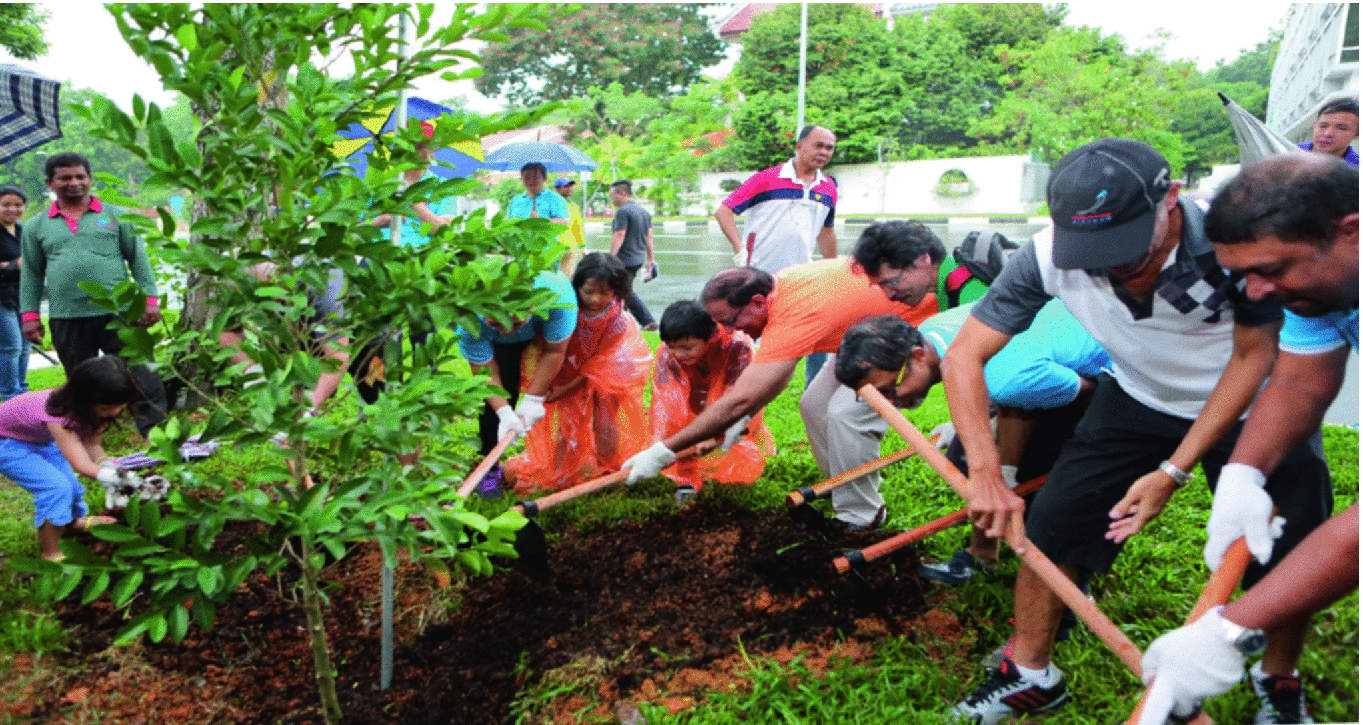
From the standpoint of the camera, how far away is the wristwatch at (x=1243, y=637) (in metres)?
1.61

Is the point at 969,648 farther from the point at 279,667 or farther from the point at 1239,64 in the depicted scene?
the point at 1239,64

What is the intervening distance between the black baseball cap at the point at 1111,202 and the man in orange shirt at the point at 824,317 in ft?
3.68

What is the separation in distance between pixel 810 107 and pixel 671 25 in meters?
5.56

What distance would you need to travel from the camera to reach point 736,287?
10.9ft

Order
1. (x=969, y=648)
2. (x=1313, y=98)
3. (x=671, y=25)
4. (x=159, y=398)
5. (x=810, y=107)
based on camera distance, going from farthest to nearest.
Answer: (x=671, y=25) < (x=810, y=107) < (x=1313, y=98) < (x=159, y=398) < (x=969, y=648)

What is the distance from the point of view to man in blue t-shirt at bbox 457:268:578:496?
12.3 feet

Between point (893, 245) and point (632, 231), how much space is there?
5757mm

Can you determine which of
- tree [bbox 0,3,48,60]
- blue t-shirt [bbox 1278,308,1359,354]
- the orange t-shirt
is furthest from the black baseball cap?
tree [bbox 0,3,48,60]

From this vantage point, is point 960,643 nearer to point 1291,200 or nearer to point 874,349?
point 874,349

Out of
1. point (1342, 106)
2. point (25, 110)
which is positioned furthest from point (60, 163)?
point (1342, 106)

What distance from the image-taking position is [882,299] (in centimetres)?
345

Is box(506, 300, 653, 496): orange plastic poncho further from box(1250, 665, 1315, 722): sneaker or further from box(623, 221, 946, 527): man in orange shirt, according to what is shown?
box(1250, 665, 1315, 722): sneaker

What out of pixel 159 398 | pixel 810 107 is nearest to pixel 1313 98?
pixel 810 107

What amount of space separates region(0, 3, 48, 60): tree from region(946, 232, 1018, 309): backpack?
8.80 m
